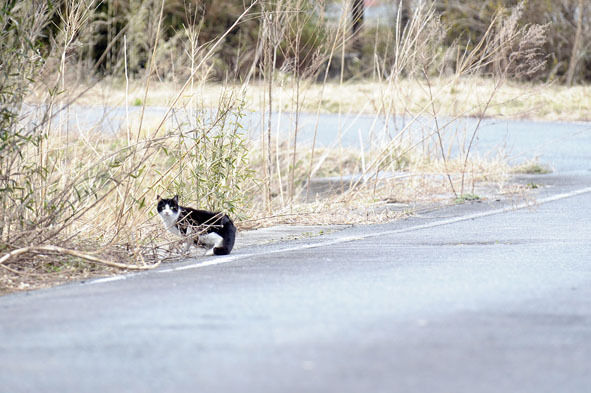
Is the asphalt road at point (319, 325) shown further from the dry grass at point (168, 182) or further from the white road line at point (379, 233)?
the dry grass at point (168, 182)

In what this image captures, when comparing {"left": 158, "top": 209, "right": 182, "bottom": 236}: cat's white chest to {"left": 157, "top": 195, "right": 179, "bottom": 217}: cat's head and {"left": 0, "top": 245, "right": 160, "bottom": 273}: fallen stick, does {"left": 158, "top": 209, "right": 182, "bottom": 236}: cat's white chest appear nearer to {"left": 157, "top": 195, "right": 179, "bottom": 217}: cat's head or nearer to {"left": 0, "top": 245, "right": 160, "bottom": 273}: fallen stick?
{"left": 157, "top": 195, "right": 179, "bottom": 217}: cat's head

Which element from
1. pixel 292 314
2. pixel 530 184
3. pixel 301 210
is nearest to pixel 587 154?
pixel 530 184

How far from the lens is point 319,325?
19.2 feet

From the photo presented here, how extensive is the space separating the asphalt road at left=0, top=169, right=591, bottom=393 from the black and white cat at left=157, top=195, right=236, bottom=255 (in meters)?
0.22

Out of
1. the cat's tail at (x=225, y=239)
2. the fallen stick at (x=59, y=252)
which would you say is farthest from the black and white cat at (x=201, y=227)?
the fallen stick at (x=59, y=252)

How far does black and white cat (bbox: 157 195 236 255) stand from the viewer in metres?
8.94

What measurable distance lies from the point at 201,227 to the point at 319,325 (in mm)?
3323

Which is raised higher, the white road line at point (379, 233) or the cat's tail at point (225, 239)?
the cat's tail at point (225, 239)

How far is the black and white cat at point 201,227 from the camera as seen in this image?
8.94 meters

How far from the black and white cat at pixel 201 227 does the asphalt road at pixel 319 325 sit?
217 mm

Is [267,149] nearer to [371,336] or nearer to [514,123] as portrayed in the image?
[371,336]

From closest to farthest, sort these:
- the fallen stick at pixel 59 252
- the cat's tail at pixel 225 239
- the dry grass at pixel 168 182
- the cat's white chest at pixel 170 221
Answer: the fallen stick at pixel 59 252
the dry grass at pixel 168 182
the cat's tail at pixel 225 239
the cat's white chest at pixel 170 221

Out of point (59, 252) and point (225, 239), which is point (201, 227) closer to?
point (225, 239)

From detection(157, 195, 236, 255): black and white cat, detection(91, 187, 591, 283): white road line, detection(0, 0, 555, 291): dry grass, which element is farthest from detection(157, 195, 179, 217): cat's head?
detection(91, 187, 591, 283): white road line
